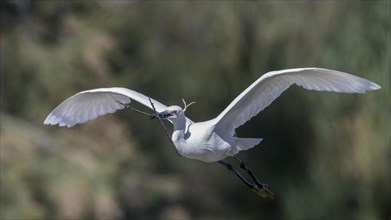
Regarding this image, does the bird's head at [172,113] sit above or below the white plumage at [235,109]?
above

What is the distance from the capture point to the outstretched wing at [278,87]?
4.84 metres

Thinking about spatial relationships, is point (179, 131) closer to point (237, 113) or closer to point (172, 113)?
point (172, 113)

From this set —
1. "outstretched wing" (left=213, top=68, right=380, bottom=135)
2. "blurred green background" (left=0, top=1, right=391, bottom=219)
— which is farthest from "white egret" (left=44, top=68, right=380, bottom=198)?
"blurred green background" (left=0, top=1, right=391, bottom=219)

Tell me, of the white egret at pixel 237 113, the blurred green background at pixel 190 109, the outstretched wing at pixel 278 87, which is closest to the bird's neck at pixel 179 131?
the white egret at pixel 237 113

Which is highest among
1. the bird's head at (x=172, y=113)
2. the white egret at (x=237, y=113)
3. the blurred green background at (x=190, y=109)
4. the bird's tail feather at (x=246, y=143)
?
the bird's head at (x=172, y=113)

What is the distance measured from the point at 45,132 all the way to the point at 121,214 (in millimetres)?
1164

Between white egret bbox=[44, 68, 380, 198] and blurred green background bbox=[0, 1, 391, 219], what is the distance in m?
5.12

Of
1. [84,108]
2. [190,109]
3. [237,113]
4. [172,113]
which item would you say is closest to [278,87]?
[237,113]

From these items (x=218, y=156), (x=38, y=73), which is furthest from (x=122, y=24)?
(x=218, y=156)

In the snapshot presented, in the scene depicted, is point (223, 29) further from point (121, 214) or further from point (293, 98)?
point (121, 214)

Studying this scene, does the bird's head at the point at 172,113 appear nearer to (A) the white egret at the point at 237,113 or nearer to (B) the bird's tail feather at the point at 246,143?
(A) the white egret at the point at 237,113

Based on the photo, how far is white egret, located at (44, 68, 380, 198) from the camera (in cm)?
467

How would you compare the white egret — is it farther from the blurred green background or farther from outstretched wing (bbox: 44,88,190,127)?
the blurred green background

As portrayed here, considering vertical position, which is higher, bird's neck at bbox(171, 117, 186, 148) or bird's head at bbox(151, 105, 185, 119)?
bird's head at bbox(151, 105, 185, 119)
